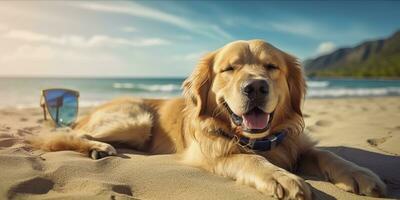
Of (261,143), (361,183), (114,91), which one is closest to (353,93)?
(114,91)

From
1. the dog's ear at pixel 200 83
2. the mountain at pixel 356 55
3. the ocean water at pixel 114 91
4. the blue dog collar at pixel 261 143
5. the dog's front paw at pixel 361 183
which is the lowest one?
the ocean water at pixel 114 91

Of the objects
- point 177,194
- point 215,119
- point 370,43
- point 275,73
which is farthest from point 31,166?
point 370,43

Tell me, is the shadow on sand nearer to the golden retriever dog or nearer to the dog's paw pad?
the golden retriever dog

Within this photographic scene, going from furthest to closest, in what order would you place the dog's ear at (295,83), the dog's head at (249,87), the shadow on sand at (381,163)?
the dog's ear at (295,83) < the dog's head at (249,87) < the shadow on sand at (381,163)

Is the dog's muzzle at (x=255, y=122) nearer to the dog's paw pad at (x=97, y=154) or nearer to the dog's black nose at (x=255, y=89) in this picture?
the dog's black nose at (x=255, y=89)

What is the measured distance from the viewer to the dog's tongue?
286 centimetres

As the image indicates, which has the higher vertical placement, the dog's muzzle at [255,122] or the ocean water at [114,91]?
the dog's muzzle at [255,122]

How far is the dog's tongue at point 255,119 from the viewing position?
2859mm

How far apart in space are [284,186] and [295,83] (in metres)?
1.47

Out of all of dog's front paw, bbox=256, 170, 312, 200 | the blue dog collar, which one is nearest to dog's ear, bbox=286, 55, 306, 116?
the blue dog collar

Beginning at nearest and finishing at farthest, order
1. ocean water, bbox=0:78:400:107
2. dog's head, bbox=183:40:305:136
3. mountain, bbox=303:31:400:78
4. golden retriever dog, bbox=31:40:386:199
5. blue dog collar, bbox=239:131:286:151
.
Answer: golden retriever dog, bbox=31:40:386:199
dog's head, bbox=183:40:305:136
blue dog collar, bbox=239:131:286:151
ocean water, bbox=0:78:400:107
mountain, bbox=303:31:400:78

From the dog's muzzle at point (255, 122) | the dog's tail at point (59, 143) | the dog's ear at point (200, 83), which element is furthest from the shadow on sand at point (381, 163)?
the dog's tail at point (59, 143)

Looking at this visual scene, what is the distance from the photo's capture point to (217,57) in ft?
11.5

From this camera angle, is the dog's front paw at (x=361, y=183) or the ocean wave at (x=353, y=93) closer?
the dog's front paw at (x=361, y=183)
